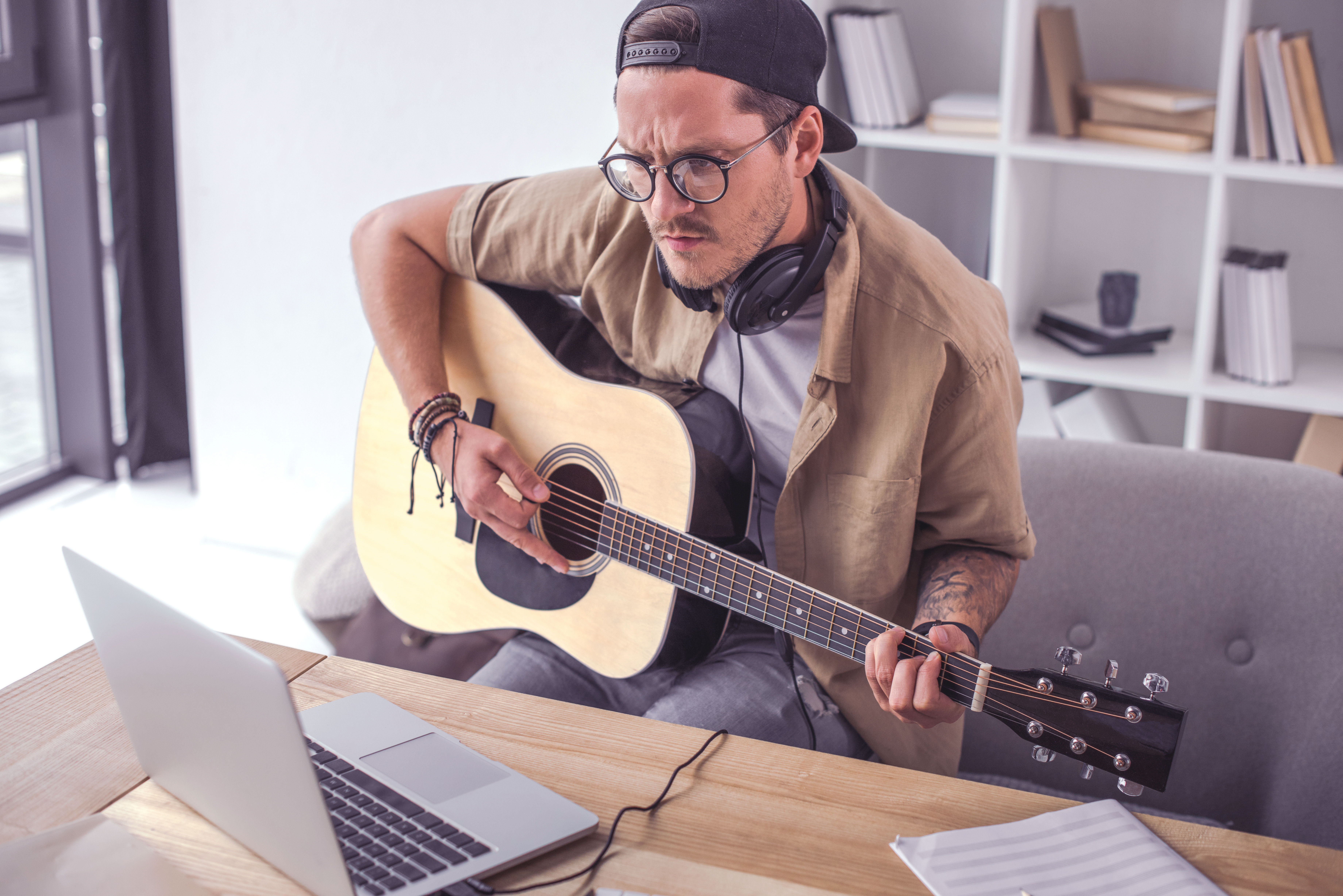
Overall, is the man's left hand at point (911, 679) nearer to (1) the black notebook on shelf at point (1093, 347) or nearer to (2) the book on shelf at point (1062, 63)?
(1) the black notebook on shelf at point (1093, 347)

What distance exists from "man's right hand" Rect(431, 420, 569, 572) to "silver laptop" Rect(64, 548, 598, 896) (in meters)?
0.39

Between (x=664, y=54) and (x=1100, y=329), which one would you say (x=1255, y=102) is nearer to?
(x=1100, y=329)

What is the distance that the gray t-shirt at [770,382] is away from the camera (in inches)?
51.4

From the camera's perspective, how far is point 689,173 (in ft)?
3.81

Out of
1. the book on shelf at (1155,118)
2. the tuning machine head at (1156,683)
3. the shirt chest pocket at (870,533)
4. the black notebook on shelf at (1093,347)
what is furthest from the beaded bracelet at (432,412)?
the book on shelf at (1155,118)

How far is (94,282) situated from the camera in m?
3.03

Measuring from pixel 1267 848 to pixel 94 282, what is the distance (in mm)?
3067

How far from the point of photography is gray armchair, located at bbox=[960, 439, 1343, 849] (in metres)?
1.23

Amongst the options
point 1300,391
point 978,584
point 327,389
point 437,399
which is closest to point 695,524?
point 978,584

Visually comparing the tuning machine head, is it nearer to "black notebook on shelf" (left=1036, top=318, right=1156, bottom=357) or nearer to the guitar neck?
the guitar neck

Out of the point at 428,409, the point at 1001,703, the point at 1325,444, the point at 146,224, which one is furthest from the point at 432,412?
the point at 146,224

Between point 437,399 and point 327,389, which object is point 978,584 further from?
point 327,389

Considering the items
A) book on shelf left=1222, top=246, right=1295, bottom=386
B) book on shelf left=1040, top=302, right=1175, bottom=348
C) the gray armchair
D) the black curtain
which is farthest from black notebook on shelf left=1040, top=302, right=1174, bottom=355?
the black curtain

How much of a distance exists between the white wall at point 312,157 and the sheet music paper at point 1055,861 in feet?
6.14
